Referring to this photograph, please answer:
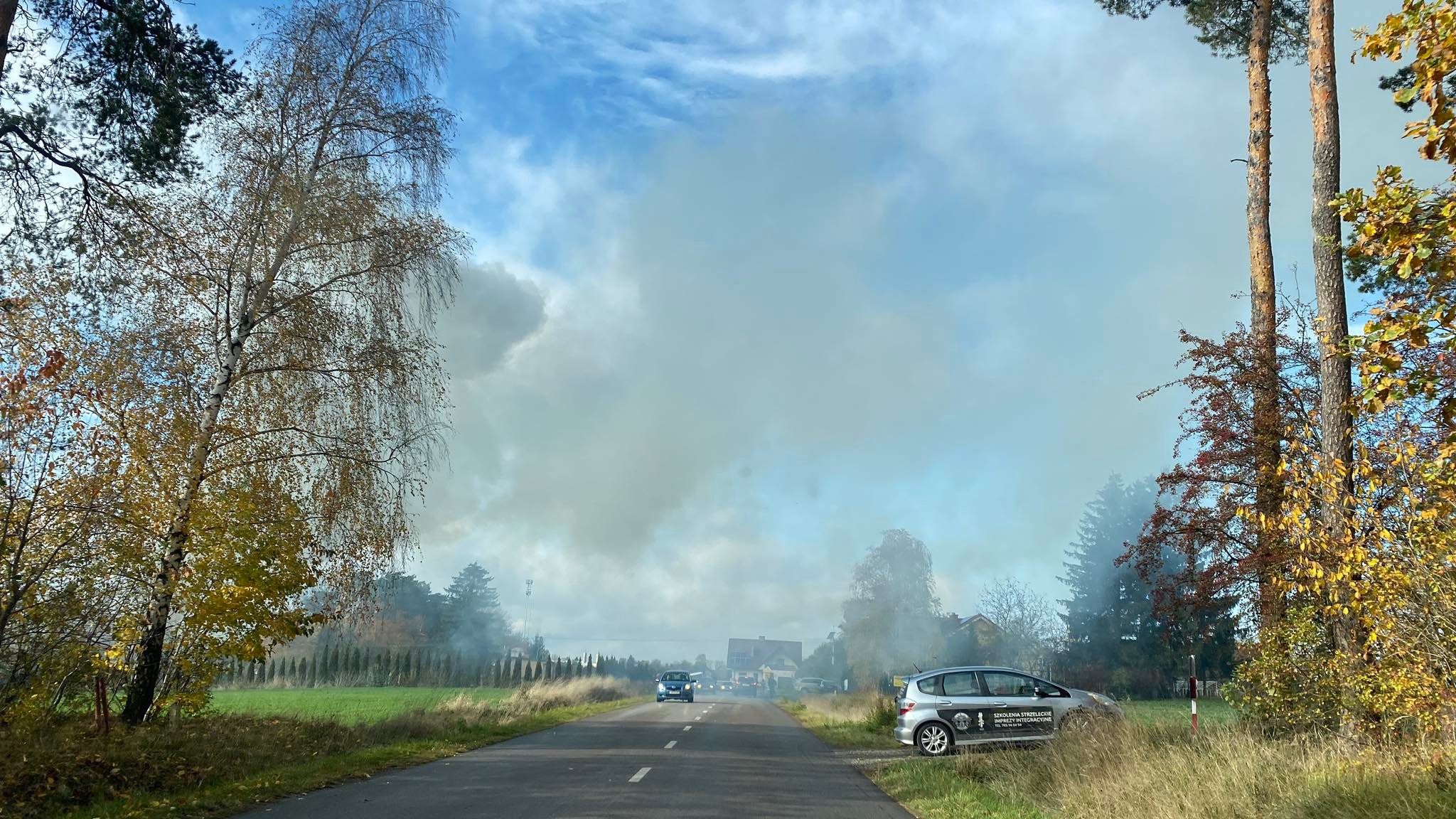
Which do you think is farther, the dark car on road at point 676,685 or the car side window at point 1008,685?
the dark car on road at point 676,685

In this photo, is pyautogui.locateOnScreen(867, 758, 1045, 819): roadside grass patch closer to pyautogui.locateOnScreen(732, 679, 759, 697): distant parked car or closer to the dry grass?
the dry grass

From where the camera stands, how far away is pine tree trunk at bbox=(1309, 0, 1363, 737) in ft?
34.8

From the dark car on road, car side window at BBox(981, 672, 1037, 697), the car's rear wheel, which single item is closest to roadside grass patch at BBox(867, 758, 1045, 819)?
the car's rear wheel

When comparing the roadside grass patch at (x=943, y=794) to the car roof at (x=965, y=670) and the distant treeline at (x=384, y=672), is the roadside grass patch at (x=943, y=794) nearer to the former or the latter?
the car roof at (x=965, y=670)

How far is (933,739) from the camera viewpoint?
17.1 metres

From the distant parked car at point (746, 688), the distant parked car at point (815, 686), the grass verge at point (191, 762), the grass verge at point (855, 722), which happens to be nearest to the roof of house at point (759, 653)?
the distant parked car at point (746, 688)

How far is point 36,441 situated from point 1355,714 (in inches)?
589

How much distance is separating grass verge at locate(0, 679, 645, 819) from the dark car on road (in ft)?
101

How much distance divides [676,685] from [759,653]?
120039 millimetres

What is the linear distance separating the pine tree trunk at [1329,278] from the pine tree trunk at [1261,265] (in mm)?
3120

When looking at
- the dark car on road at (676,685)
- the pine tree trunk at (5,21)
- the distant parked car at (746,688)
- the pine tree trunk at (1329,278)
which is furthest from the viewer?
the distant parked car at (746,688)

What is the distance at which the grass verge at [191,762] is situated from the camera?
8.91m

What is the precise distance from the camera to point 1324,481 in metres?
8.47

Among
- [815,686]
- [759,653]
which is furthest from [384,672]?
[759,653]
